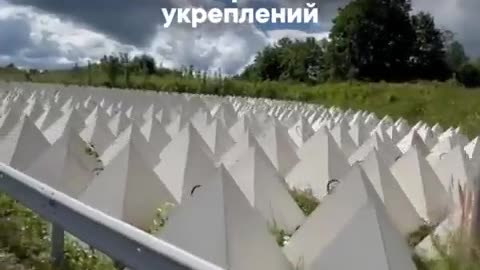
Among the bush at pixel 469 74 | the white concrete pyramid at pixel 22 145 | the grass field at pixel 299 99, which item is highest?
the bush at pixel 469 74

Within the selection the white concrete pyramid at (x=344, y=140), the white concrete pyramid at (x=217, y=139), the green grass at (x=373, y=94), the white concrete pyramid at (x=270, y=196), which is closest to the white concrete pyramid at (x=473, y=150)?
the white concrete pyramid at (x=344, y=140)

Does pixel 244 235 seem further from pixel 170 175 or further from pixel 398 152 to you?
pixel 398 152

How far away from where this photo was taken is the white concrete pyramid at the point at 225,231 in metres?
4.78

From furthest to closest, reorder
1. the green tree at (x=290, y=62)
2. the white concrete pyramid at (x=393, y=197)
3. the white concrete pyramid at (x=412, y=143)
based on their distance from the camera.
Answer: the green tree at (x=290, y=62) < the white concrete pyramid at (x=412, y=143) < the white concrete pyramid at (x=393, y=197)

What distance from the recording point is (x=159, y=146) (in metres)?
9.12

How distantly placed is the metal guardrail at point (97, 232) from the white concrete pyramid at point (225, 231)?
64cm

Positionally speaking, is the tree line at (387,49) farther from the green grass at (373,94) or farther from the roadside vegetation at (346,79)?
the green grass at (373,94)

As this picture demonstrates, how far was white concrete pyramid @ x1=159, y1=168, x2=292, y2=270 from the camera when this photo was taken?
4.78 metres

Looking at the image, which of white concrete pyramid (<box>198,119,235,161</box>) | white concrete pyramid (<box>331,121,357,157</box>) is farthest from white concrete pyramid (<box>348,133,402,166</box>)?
white concrete pyramid (<box>198,119,235,161</box>)

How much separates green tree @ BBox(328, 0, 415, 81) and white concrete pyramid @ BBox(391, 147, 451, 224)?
228 feet

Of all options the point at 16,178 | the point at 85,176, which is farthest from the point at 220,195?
the point at 85,176

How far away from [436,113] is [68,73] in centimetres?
4223

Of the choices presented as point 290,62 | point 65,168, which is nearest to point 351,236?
point 65,168

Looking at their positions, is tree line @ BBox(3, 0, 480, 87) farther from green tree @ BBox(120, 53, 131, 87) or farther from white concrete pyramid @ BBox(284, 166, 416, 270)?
white concrete pyramid @ BBox(284, 166, 416, 270)
